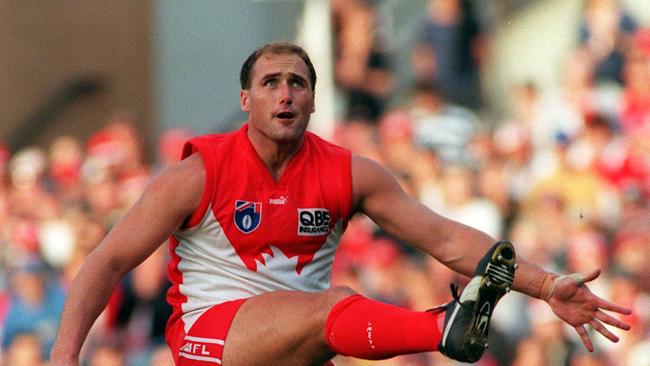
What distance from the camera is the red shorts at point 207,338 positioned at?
689 centimetres

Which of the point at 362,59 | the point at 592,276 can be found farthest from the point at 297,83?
the point at 362,59

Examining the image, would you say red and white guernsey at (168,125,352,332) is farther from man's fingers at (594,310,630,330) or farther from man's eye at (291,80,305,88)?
man's fingers at (594,310,630,330)

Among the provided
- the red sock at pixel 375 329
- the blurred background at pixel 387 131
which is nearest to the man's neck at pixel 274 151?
the red sock at pixel 375 329

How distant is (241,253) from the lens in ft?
23.1

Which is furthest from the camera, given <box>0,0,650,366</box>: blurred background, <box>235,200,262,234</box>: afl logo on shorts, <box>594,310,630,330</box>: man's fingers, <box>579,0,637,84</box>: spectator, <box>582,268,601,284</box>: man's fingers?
<box>579,0,637,84</box>: spectator

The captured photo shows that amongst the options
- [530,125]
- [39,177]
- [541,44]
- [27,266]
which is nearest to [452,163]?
[530,125]

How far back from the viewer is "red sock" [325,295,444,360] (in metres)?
6.36

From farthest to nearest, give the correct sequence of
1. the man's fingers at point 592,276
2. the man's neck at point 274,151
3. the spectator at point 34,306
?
the spectator at point 34,306 → the man's neck at point 274,151 → the man's fingers at point 592,276

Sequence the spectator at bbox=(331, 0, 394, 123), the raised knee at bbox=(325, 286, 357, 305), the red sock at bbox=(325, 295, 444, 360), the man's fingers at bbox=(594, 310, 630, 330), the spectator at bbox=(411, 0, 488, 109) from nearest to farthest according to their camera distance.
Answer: the red sock at bbox=(325, 295, 444, 360) < the raised knee at bbox=(325, 286, 357, 305) < the man's fingers at bbox=(594, 310, 630, 330) < the spectator at bbox=(411, 0, 488, 109) < the spectator at bbox=(331, 0, 394, 123)

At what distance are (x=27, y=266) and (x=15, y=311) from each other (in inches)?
18.4

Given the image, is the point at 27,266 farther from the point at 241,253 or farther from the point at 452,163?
the point at 241,253

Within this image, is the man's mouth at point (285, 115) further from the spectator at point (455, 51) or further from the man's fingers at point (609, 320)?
the spectator at point (455, 51)

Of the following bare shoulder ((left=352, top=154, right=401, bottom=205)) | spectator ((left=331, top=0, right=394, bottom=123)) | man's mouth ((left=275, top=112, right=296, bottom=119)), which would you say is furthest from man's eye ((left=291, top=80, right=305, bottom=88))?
spectator ((left=331, top=0, right=394, bottom=123))

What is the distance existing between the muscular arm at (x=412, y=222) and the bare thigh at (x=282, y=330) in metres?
0.64
